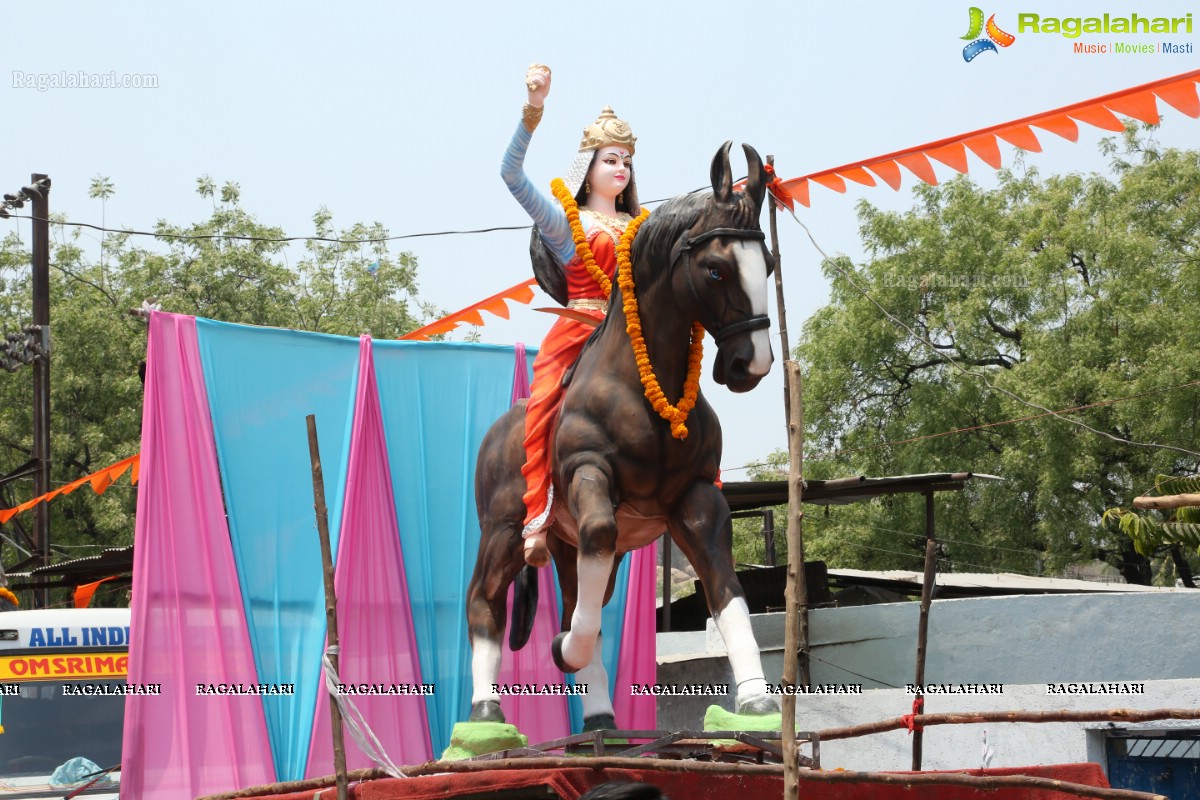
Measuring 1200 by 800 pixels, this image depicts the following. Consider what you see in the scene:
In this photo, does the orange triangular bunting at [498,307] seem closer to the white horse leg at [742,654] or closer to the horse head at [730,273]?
the horse head at [730,273]

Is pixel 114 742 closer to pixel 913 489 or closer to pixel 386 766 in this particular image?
pixel 386 766

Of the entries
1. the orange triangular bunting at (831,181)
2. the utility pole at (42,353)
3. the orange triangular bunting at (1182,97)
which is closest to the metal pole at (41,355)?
→ the utility pole at (42,353)

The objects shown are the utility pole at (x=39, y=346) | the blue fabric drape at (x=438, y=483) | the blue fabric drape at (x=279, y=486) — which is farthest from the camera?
the utility pole at (x=39, y=346)

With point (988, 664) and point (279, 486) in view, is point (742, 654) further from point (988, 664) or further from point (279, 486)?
point (988, 664)

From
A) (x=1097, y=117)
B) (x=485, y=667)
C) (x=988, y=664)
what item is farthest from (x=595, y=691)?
(x=988, y=664)

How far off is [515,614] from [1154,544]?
8.04 m

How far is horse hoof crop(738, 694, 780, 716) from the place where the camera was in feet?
17.9

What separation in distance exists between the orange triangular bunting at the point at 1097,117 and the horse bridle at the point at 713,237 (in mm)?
2509

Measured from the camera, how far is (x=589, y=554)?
17.8 feet

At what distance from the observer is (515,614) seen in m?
6.76

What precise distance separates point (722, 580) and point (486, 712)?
4.00 ft

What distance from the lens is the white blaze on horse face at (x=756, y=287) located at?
5352 mm

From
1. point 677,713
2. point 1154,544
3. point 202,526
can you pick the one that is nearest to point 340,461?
point 202,526

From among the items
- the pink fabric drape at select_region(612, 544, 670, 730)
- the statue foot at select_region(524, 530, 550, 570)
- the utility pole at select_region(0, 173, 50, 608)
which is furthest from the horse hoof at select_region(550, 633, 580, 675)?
the utility pole at select_region(0, 173, 50, 608)
